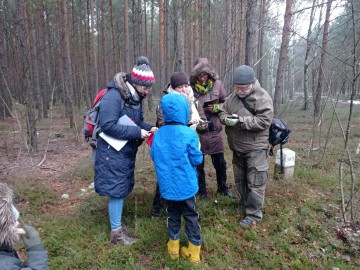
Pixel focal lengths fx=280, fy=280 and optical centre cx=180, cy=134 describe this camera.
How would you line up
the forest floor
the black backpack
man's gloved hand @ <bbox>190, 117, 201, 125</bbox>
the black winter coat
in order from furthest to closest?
the forest floor < the black backpack < man's gloved hand @ <bbox>190, 117, 201, 125</bbox> < the black winter coat

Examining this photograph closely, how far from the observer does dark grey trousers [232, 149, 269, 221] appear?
3.57 meters

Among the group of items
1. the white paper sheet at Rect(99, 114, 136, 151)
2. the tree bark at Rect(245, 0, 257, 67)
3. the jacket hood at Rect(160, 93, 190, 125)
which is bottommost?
the white paper sheet at Rect(99, 114, 136, 151)

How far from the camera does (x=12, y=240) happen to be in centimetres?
170

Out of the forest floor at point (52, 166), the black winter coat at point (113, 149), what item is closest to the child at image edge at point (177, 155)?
the black winter coat at point (113, 149)

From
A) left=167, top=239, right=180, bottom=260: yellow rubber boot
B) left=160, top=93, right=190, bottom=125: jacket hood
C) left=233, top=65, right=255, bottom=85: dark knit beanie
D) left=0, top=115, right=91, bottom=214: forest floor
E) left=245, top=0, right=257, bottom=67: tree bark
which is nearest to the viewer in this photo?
left=160, top=93, right=190, bottom=125: jacket hood

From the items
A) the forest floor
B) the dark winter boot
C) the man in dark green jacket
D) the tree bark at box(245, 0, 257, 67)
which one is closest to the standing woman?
the dark winter boot

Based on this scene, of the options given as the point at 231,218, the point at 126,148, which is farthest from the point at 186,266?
the point at 126,148

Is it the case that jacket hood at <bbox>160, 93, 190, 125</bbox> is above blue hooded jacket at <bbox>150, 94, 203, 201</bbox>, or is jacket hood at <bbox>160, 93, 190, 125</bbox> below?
above

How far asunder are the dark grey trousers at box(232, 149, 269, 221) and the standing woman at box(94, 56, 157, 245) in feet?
4.64

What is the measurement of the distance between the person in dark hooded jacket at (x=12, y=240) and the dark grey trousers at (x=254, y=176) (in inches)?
101

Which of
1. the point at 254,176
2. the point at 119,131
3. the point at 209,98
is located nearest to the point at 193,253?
the point at 254,176

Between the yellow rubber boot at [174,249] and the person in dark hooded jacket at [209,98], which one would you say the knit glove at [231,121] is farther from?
the yellow rubber boot at [174,249]

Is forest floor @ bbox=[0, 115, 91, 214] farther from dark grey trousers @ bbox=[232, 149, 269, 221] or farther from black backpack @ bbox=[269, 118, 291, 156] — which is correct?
black backpack @ bbox=[269, 118, 291, 156]

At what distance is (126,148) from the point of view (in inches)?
122
